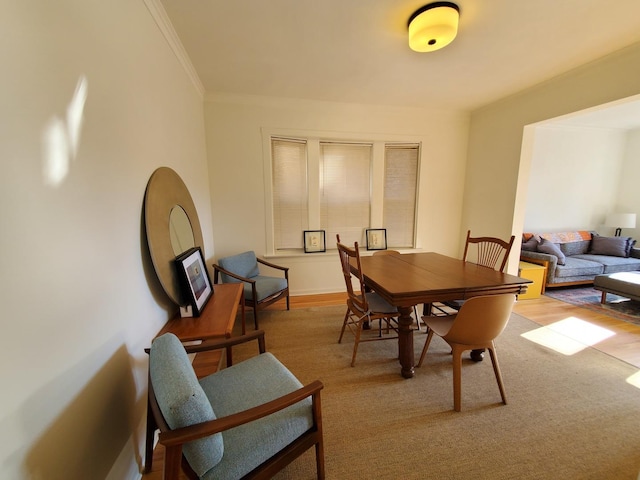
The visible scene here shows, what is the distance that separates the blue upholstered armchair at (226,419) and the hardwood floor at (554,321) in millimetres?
635

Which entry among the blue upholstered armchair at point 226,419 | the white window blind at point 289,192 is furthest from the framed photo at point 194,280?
the white window blind at point 289,192

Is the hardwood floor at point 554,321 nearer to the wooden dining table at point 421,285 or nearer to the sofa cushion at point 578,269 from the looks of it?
the sofa cushion at point 578,269

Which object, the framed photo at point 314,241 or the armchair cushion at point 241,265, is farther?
the framed photo at point 314,241

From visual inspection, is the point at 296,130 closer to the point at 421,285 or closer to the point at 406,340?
the point at 421,285

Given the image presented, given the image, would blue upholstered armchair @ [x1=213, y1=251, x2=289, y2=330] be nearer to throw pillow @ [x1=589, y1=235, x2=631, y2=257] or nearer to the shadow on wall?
the shadow on wall

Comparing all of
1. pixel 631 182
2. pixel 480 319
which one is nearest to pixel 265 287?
pixel 480 319

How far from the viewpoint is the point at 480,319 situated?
4.92 ft

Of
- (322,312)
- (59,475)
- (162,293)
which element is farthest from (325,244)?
(59,475)

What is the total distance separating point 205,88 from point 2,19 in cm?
252

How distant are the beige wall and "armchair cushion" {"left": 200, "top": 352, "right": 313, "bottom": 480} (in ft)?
11.4

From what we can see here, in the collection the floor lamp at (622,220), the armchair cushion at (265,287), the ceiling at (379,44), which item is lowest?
the armchair cushion at (265,287)

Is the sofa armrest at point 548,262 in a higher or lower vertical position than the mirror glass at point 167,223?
lower

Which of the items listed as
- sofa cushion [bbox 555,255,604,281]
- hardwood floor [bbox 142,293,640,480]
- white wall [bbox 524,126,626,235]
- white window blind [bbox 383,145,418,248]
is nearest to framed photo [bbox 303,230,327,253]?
hardwood floor [bbox 142,293,640,480]

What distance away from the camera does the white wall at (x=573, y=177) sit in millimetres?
4371
